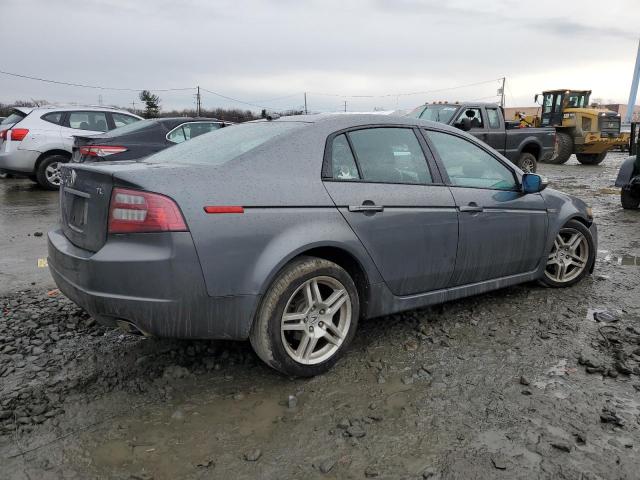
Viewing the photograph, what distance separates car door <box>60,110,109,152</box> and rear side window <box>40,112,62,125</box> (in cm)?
13

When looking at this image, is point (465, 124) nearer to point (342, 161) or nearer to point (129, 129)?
point (129, 129)

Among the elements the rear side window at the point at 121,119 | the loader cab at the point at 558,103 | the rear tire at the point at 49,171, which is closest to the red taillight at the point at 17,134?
Result: the rear tire at the point at 49,171

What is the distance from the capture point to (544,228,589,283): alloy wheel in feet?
15.4

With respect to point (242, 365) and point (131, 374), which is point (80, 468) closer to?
point (131, 374)

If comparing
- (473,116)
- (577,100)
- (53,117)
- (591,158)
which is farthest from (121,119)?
(577,100)

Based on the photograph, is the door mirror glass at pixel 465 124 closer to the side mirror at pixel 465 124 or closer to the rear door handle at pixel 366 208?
the side mirror at pixel 465 124

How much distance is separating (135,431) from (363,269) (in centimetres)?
154

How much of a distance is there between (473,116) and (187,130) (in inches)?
270

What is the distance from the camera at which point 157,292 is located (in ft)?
8.58

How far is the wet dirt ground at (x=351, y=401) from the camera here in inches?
92.7

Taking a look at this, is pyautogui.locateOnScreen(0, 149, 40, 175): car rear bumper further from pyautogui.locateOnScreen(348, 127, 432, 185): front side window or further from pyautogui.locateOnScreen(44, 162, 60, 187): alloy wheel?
pyautogui.locateOnScreen(348, 127, 432, 185): front side window

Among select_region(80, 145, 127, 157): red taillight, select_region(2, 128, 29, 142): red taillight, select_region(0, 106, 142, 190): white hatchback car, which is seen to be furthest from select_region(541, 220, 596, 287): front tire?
select_region(2, 128, 29, 142): red taillight

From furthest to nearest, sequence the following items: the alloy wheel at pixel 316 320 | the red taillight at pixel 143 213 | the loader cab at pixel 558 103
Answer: the loader cab at pixel 558 103
the alloy wheel at pixel 316 320
the red taillight at pixel 143 213

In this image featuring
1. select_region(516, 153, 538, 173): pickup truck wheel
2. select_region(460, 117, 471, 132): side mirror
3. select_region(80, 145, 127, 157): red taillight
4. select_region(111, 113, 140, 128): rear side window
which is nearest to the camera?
select_region(80, 145, 127, 157): red taillight
